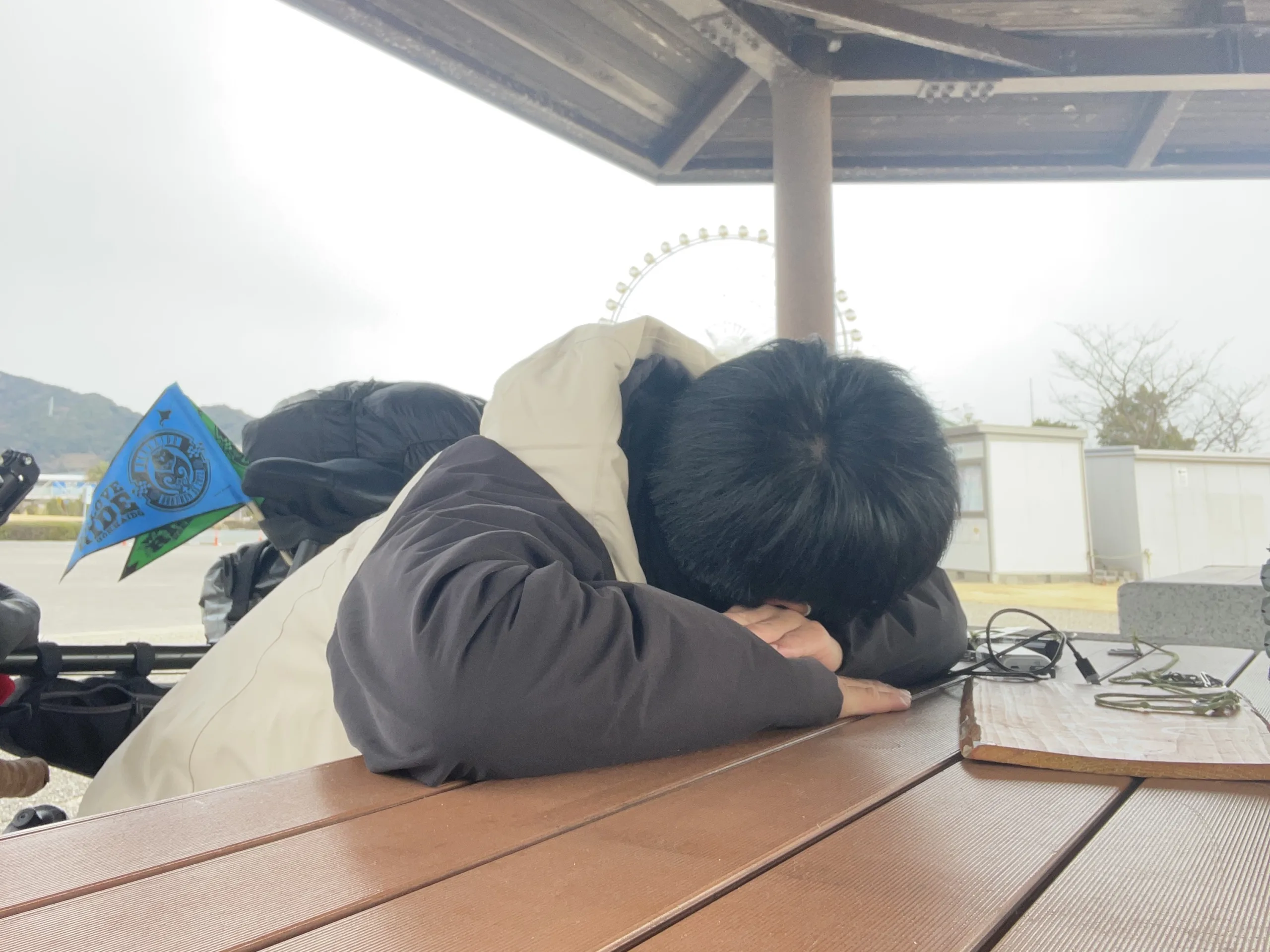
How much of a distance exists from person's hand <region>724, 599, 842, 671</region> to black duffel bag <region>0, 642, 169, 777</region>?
38.9 inches

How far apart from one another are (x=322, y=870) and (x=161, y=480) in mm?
1269

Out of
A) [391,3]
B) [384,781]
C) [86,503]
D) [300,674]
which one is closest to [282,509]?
[86,503]

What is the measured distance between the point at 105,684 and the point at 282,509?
39 cm

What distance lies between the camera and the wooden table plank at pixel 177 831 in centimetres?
45

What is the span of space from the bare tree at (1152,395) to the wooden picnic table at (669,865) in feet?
19.6

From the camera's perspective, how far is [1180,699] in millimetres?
874

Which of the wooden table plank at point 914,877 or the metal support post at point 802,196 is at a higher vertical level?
the metal support post at point 802,196

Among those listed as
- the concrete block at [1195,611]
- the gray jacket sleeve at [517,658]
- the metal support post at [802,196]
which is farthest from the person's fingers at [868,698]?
the metal support post at [802,196]

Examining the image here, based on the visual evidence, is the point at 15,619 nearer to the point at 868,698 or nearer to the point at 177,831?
the point at 177,831

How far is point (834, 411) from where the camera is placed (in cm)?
84

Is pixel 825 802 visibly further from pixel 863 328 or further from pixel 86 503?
pixel 863 328

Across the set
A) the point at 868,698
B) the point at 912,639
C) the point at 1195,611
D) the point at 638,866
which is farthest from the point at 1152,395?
the point at 638,866

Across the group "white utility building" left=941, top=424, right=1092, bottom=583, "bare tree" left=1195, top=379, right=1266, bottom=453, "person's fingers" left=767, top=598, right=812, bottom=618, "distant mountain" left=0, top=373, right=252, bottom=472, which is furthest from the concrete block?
"bare tree" left=1195, top=379, right=1266, bottom=453

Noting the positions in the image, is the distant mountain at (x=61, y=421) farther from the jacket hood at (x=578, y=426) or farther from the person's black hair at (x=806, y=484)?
the person's black hair at (x=806, y=484)
